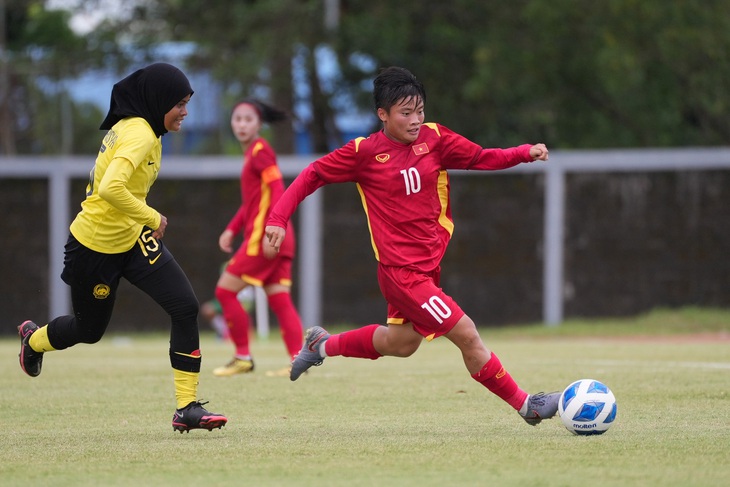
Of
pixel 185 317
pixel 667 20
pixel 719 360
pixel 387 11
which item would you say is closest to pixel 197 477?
pixel 185 317

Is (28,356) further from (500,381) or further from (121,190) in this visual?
(500,381)

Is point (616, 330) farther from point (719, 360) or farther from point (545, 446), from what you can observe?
point (545, 446)

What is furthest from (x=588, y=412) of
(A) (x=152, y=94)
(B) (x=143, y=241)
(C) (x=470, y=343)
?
(A) (x=152, y=94)

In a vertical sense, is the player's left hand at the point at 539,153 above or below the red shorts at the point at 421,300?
above

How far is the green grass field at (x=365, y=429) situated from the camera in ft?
17.5

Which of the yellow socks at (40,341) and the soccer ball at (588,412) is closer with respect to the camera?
the soccer ball at (588,412)

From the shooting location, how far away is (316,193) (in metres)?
18.5

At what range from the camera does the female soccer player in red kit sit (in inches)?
263

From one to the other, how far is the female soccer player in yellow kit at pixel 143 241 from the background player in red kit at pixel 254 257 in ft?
11.1

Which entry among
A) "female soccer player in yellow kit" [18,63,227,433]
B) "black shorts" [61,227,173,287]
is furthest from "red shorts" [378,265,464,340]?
"black shorts" [61,227,173,287]

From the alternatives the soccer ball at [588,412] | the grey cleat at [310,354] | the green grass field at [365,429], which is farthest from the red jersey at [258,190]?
the soccer ball at [588,412]

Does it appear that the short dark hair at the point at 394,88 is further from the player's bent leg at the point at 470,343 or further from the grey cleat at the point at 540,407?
the grey cleat at the point at 540,407

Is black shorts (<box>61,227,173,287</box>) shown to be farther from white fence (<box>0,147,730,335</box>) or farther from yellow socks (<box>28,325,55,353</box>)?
white fence (<box>0,147,730,335</box>)

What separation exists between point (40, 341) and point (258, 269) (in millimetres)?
3127
